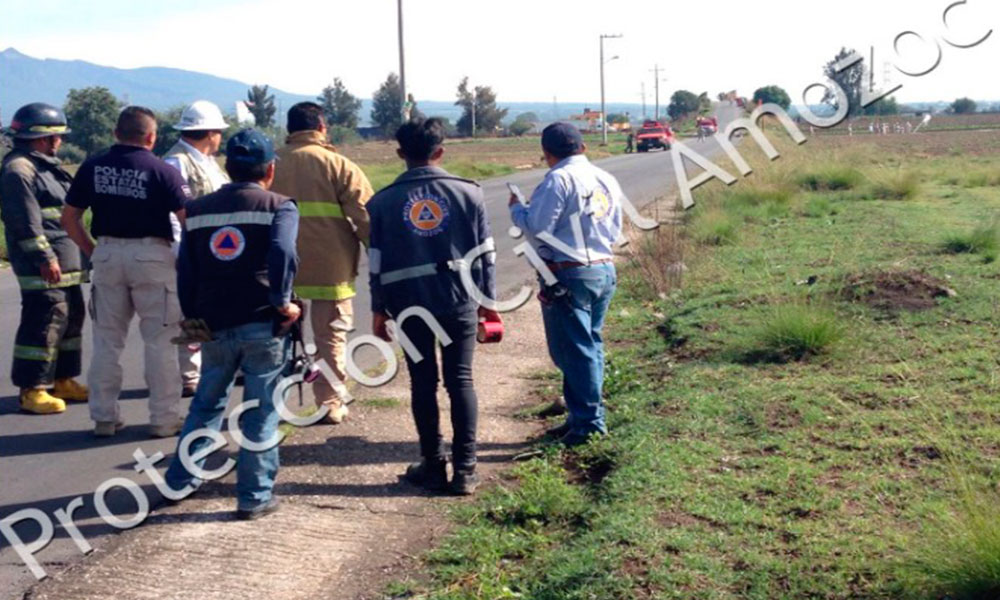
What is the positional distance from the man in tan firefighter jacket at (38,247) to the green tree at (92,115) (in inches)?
1602

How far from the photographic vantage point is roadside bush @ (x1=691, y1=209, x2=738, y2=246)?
1516 cm

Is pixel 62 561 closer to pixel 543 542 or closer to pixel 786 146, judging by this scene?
pixel 543 542

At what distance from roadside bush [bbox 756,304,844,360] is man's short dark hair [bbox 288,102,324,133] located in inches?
141

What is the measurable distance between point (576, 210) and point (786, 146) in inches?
874

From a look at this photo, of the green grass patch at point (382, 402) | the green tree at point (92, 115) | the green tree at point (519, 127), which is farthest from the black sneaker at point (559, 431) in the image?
the green tree at point (519, 127)

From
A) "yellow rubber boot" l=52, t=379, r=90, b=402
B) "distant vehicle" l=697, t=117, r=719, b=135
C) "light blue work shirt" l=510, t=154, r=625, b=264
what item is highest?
"distant vehicle" l=697, t=117, r=719, b=135

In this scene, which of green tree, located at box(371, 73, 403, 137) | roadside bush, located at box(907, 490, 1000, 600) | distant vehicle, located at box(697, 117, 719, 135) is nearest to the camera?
roadside bush, located at box(907, 490, 1000, 600)

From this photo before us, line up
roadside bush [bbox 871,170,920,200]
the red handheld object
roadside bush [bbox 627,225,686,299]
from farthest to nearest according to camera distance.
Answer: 1. roadside bush [bbox 871,170,920,200]
2. roadside bush [bbox 627,225,686,299]
3. the red handheld object

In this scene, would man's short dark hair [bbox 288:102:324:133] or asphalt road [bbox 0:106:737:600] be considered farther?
man's short dark hair [bbox 288:102:324:133]

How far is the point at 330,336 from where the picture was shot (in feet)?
23.2

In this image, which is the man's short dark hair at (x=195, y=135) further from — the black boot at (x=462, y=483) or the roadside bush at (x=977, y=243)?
the roadside bush at (x=977, y=243)

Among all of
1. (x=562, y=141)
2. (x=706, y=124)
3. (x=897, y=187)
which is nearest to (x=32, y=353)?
(x=562, y=141)

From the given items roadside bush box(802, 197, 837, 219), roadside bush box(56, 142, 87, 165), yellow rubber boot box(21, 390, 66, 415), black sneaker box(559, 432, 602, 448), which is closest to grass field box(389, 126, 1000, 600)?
black sneaker box(559, 432, 602, 448)

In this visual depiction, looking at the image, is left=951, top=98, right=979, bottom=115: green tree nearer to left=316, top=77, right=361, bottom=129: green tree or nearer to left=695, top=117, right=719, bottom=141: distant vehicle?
left=316, top=77, right=361, bottom=129: green tree
